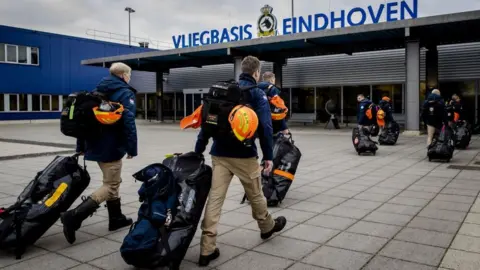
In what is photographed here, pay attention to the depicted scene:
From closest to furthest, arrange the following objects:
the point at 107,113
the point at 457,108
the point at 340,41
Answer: the point at 107,113 < the point at 457,108 < the point at 340,41

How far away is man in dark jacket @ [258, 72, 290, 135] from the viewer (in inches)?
249

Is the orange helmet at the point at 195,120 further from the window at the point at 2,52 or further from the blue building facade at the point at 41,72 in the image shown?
the window at the point at 2,52

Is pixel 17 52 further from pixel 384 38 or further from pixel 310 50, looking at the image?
pixel 384 38

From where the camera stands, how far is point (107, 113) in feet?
14.4

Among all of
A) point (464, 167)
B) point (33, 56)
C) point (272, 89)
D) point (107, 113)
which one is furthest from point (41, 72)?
point (107, 113)

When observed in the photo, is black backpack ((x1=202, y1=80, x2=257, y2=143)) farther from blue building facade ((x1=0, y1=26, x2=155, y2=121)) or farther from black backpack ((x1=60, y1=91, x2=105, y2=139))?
blue building facade ((x1=0, y1=26, x2=155, y2=121))

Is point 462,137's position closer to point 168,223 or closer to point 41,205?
point 168,223

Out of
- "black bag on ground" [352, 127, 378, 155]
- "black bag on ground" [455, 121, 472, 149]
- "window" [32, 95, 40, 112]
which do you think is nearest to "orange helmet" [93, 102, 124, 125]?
"black bag on ground" [352, 127, 378, 155]

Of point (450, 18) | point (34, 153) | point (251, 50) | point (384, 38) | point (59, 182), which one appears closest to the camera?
point (59, 182)

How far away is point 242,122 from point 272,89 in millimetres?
2921

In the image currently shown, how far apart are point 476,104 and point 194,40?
55.1 ft

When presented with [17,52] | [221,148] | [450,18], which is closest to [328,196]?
[221,148]

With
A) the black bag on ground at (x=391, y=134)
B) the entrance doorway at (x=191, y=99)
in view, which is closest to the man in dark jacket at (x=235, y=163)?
the black bag on ground at (x=391, y=134)

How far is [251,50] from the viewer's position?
23.7 metres
